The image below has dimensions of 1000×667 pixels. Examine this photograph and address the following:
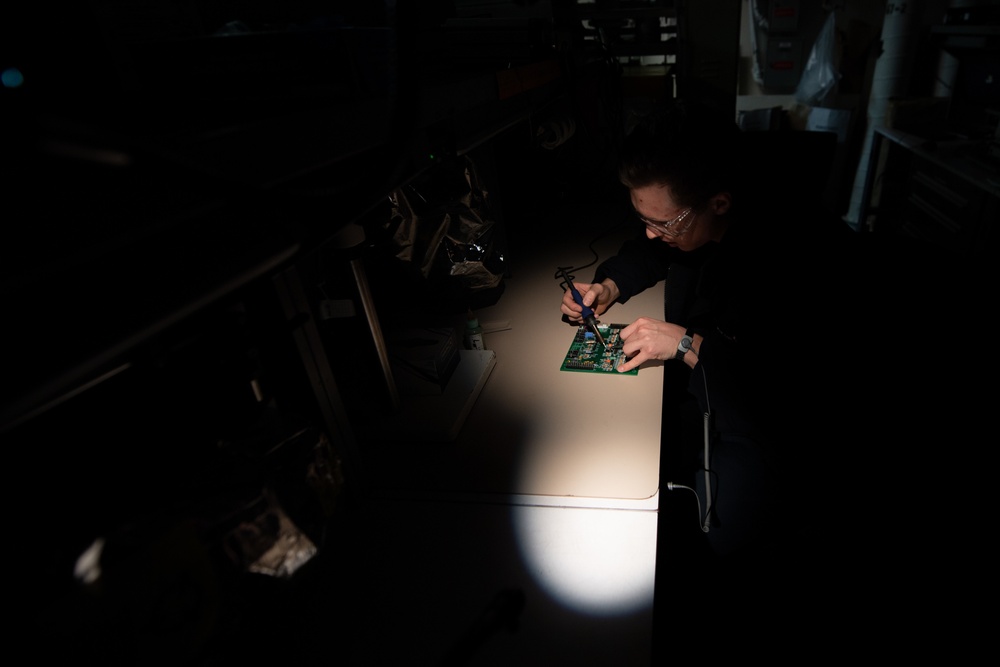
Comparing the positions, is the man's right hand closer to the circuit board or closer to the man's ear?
the circuit board

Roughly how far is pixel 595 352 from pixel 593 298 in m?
0.22

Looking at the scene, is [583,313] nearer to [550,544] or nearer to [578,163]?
[550,544]

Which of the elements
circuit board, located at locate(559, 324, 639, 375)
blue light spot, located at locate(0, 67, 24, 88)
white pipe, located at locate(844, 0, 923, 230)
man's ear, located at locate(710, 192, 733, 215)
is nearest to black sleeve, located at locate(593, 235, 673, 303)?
circuit board, located at locate(559, 324, 639, 375)

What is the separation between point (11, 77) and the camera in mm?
399

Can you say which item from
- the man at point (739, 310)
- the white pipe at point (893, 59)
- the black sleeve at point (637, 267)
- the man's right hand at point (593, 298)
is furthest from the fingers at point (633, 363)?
the white pipe at point (893, 59)

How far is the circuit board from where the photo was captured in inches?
50.4

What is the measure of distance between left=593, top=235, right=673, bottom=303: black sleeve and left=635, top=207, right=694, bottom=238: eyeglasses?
240 millimetres

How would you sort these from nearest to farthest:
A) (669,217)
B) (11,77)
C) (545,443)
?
(11,77)
(545,443)
(669,217)

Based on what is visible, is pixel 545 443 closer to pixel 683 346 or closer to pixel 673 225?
pixel 683 346

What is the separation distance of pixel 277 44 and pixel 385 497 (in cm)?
75

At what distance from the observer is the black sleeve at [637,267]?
160cm

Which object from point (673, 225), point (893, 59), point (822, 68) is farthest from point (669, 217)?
point (822, 68)

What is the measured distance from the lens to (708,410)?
3.96 ft

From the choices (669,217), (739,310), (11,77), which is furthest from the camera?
(669,217)
